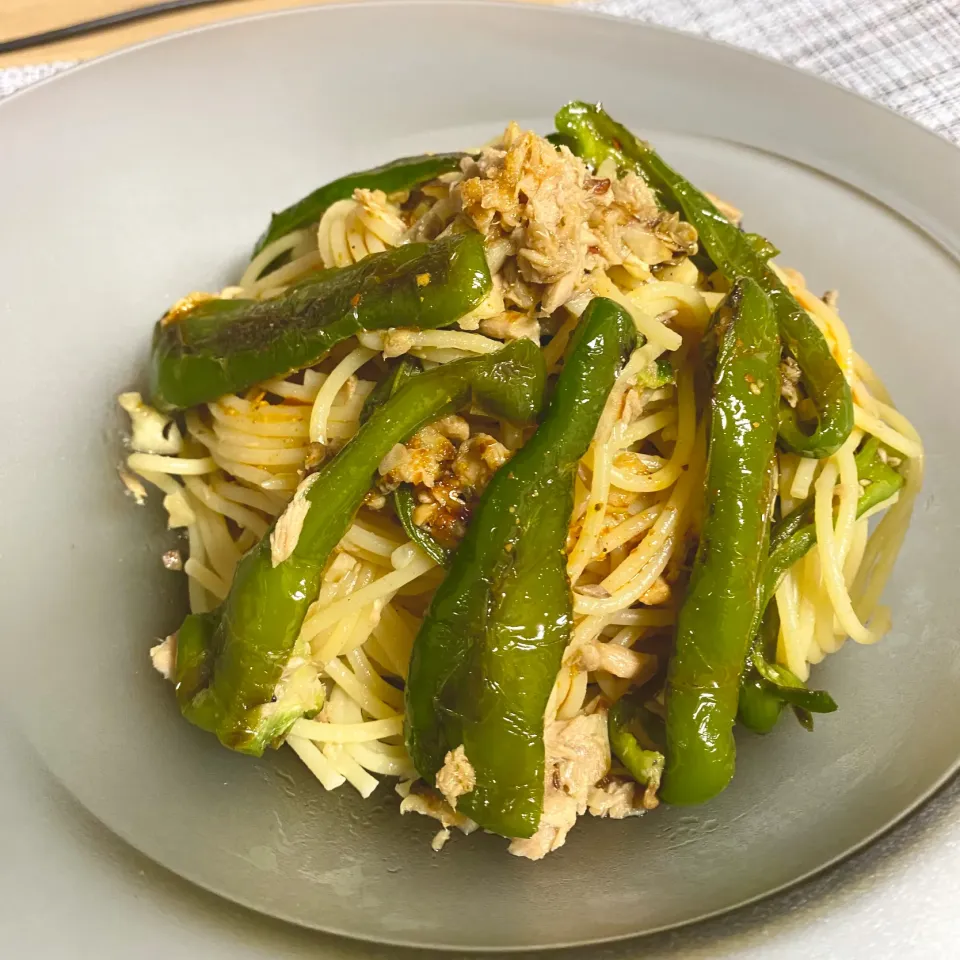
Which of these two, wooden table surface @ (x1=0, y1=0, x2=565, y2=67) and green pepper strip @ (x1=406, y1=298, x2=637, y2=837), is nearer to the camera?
green pepper strip @ (x1=406, y1=298, x2=637, y2=837)

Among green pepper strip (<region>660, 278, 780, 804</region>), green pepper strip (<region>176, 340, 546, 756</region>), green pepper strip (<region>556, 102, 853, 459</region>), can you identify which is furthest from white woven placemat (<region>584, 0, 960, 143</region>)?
green pepper strip (<region>176, 340, 546, 756</region>)

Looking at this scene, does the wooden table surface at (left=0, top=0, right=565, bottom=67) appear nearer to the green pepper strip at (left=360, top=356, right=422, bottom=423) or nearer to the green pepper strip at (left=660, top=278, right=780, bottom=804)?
the green pepper strip at (left=360, top=356, right=422, bottom=423)

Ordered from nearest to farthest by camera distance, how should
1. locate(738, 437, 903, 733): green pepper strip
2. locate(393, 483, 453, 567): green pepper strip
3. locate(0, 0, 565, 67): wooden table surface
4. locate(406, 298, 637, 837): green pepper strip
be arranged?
locate(406, 298, 637, 837): green pepper strip → locate(393, 483, 453, 567): green pepper strip → locate(738, 437, 903, 733): green pepper strip → locate(0, 0, 565, 67): wooden table surface

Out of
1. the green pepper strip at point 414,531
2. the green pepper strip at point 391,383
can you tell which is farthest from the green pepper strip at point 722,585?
the green pepper strip at point 391,383

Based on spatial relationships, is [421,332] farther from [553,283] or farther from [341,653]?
[341,653]

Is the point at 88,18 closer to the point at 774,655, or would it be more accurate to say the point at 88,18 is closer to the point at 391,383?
the point at 391,383
